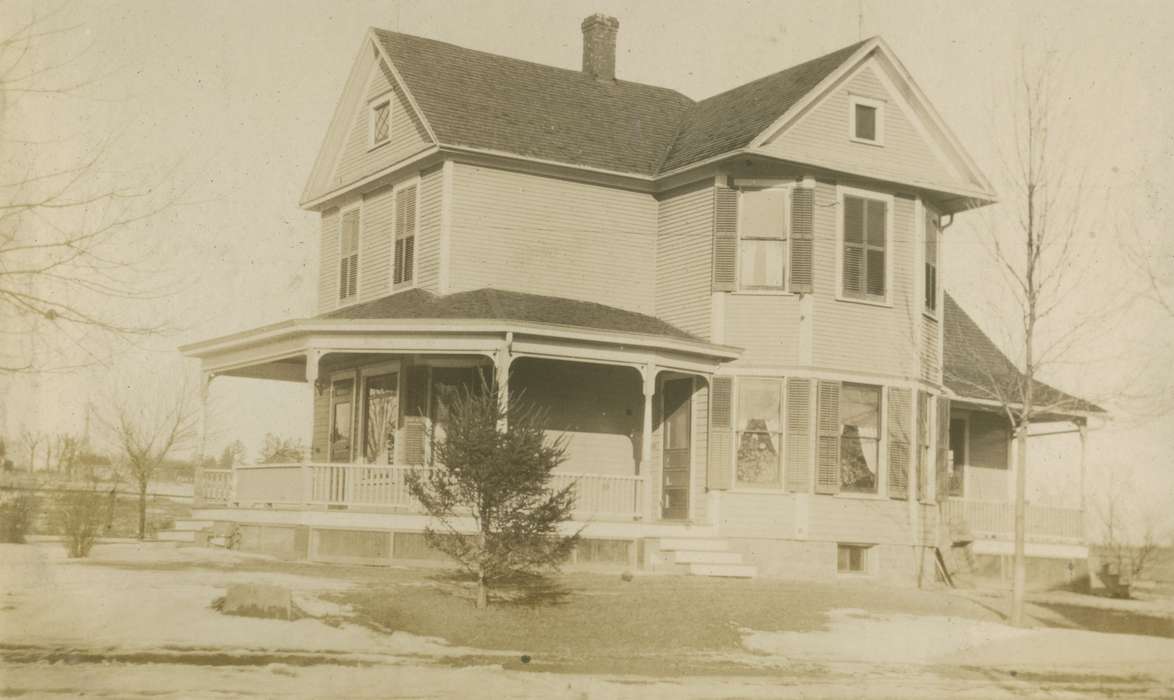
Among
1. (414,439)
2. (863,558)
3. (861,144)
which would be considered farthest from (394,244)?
(863,558)

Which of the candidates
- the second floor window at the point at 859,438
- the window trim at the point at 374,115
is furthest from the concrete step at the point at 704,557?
the window trim at the point at 374,115

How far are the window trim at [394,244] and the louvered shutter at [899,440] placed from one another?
8.64 m

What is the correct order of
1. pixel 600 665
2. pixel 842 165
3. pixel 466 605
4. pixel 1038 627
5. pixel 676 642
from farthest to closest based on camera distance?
pixel 842 165
pixel 1038 627
pixel 466 605
pixel 676 642
pixel 600 665

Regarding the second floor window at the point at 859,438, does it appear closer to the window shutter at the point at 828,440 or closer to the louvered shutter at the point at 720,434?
the window shutter at the point at 828,440

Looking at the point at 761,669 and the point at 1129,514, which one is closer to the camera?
the point at 761,669

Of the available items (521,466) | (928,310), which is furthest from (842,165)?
(521,466)

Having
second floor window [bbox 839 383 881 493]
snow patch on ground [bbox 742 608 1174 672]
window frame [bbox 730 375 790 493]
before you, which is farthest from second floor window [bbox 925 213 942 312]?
snow patch on ground [bbox 742 608 1174 672]

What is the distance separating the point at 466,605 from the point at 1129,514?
2611 centimetres

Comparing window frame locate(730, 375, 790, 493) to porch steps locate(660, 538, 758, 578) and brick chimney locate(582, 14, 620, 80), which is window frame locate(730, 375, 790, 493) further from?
brick chimney locate(582, 14, 620, 80)

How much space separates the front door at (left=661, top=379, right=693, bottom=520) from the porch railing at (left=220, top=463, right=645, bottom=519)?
1.45 m

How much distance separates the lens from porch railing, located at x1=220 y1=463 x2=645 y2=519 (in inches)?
795

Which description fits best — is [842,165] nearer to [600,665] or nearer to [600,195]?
[600,195]

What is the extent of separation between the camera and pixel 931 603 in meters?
19.4

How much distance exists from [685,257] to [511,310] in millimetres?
4072
